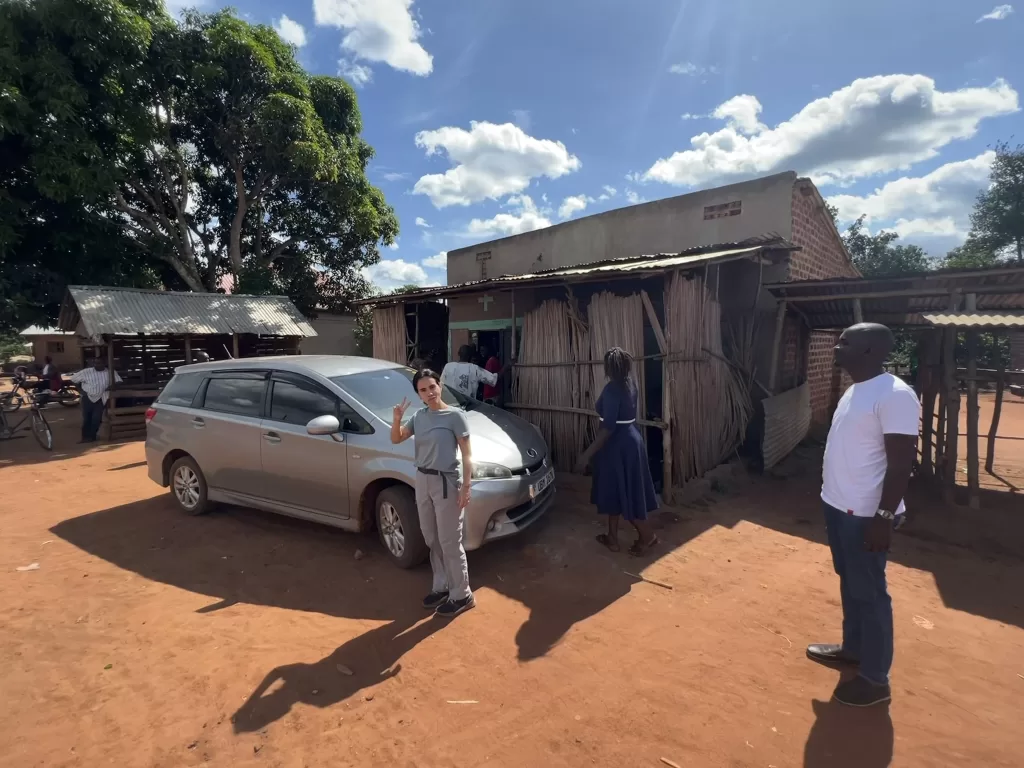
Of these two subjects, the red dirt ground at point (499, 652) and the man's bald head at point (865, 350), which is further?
the man's bald head at point (865, 350)

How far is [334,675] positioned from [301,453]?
2057 mm

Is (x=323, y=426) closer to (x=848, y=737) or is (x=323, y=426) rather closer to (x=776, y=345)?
(x=848, y=737)

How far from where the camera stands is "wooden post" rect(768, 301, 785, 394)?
7023 millimetres

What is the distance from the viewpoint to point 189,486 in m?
5.42

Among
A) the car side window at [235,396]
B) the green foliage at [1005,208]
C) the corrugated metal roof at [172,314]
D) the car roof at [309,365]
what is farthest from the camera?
the green foliage at [1005,208]

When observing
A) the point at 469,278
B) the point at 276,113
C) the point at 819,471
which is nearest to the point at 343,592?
A: the point at 819,471

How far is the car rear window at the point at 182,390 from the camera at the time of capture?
547 centimetres

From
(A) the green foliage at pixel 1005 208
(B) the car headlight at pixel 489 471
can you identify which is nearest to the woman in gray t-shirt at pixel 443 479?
(B) the car headlight at pixel 489 471

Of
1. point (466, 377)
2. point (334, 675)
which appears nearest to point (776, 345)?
point (466, 377)

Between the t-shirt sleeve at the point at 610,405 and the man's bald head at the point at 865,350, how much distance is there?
179 cm

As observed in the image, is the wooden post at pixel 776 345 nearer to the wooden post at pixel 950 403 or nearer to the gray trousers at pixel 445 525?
the wooden post at pixel 950 403

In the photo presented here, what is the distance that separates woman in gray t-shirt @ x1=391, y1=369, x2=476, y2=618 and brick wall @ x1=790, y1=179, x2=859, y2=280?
6.82 m

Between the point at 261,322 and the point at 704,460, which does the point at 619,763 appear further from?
the point at 261,322

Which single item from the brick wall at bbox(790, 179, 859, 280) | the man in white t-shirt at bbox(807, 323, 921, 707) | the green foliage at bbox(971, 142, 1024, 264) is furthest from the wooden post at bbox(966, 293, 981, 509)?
the green foliage at bbox(971, 142, 1024, 264)
